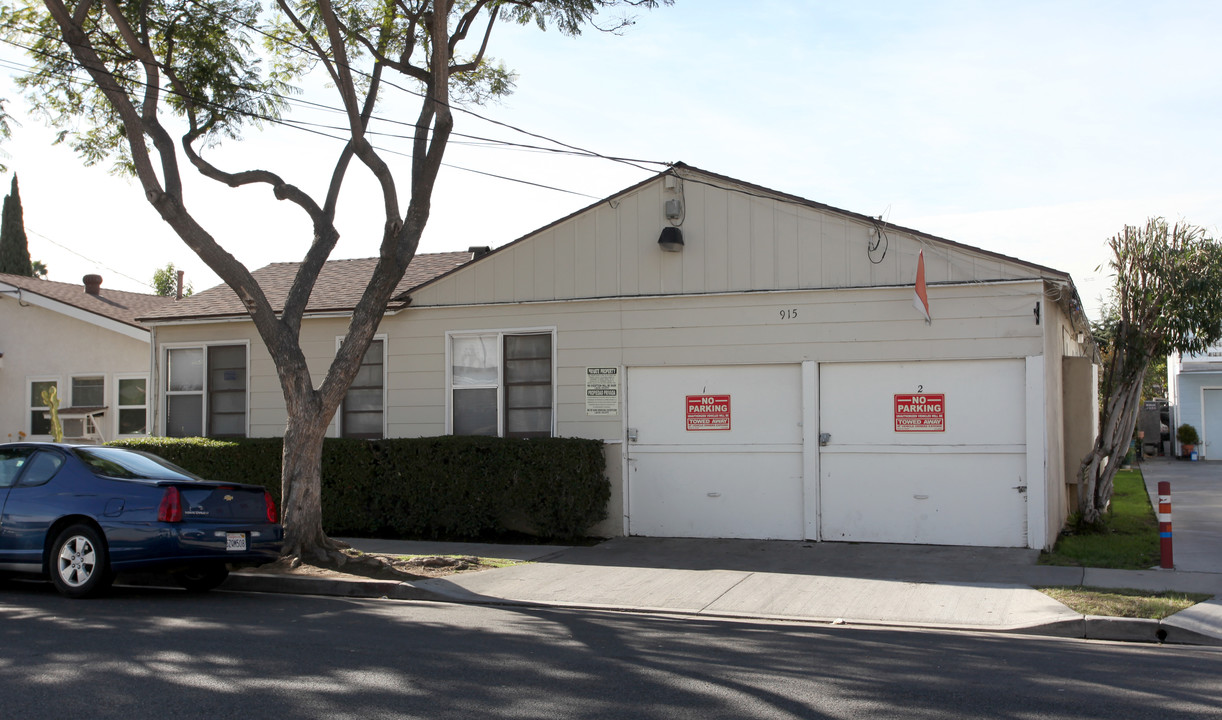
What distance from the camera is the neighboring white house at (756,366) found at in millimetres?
11492

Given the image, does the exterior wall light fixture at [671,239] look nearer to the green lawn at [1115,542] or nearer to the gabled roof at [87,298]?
the green lawn at [1115,542]

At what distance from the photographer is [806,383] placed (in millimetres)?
12164

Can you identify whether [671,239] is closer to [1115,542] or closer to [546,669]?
[1115,542]

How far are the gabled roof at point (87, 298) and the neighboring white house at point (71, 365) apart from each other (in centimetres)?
3

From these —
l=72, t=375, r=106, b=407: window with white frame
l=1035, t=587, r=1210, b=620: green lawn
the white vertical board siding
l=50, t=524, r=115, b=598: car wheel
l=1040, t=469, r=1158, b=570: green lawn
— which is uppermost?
the white vertical board siding

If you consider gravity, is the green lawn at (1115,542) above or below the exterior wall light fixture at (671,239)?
below

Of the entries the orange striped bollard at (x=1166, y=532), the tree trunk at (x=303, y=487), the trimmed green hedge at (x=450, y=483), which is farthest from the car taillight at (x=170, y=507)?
the orange striped bollard at (x=1166, y=532)

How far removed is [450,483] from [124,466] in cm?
430

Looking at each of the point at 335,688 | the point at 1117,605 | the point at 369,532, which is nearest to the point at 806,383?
the point at 1117,605

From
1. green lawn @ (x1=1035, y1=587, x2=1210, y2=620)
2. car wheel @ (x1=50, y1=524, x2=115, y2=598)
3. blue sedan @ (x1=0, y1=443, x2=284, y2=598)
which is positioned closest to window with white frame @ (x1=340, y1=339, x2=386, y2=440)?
blue sedan @ (x1=0, y1=443, x2=284, y2=598)

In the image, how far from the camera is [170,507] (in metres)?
8.99

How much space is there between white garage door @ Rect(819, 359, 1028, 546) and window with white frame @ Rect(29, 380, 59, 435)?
16631mm

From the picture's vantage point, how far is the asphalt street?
552 centimetres

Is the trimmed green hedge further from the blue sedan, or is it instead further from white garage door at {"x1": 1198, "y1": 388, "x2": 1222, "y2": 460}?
white garage door at {"x1": 1198, "y1": 388, "x2": 1222, "y2": 460}
